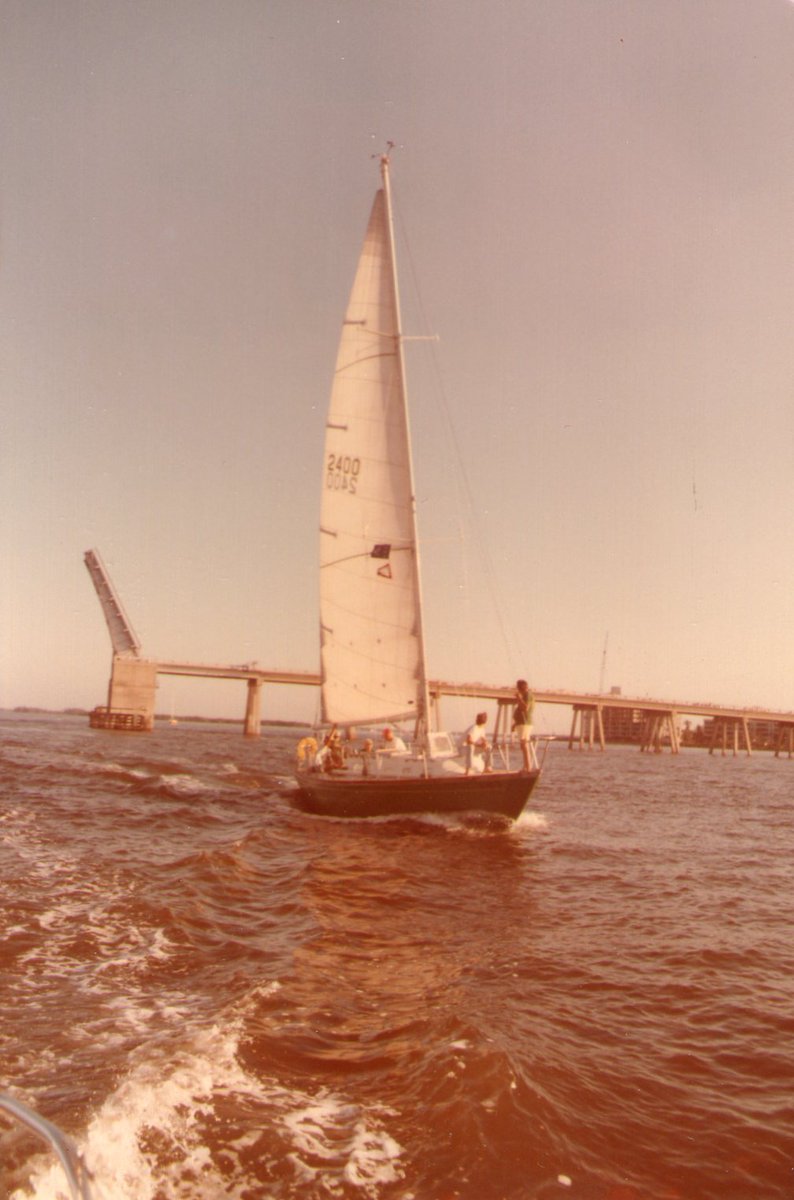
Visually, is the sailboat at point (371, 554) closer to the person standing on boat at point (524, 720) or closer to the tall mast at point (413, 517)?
the tall mast at point (413, 517)

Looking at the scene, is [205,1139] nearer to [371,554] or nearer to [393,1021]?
[393,1021]

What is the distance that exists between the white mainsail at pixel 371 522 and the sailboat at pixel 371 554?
0.03m

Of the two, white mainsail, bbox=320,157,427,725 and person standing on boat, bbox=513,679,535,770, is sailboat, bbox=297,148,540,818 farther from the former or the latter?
person standing on boat, bbox=513,679,535,770

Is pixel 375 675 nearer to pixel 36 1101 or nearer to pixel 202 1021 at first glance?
pixel 202 1021

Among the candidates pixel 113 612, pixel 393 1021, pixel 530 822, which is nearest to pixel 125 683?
pixel 113 612

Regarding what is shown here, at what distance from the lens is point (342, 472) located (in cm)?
2188

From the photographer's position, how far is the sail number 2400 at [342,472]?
21578mm

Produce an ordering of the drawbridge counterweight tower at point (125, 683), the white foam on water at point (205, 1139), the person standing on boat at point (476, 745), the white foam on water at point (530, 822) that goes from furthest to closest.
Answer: the drawbridge counterweight tower at point (125, 683) → the white foam on water at point (530, 822) → the person standing on boat at point (476, 745) → the white foam on water at point (205, 1139)

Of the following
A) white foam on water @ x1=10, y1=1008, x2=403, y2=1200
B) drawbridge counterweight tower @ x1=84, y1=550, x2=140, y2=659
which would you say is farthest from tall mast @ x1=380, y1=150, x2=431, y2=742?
drawbridge counterweight tower @ x1=84, y1=550, x2=140, y2=659

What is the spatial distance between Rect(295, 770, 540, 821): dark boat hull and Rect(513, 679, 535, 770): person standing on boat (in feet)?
2.02

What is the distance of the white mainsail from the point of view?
20.6m

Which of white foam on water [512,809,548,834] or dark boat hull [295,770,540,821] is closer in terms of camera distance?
dark boat hull [295,770,540,821]

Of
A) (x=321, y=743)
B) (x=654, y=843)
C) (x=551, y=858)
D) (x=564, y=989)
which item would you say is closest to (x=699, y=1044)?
(x=564, y=989)

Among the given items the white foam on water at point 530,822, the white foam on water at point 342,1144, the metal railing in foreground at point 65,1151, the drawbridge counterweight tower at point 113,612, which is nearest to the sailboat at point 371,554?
the white foam on water at point 530,822
